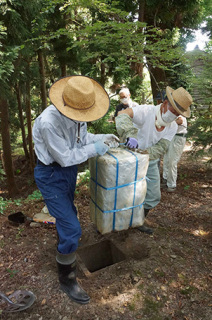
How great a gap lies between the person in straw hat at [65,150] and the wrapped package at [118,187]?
0.21 m

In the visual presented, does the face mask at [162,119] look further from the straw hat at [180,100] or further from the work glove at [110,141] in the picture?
the work glove at [110,141]

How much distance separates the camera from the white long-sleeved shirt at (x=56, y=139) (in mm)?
2131

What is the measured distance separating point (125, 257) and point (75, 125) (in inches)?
80.3

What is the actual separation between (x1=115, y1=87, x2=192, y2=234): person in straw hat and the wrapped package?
343 mm

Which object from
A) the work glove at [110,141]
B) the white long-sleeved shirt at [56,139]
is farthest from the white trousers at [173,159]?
the white long-sleeved shirt at [56,139]

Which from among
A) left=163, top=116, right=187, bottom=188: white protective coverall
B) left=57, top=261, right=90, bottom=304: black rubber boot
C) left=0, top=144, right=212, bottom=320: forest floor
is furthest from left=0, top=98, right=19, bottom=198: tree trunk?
left=57, top=261, right=90, bottom=304: black rubber boot

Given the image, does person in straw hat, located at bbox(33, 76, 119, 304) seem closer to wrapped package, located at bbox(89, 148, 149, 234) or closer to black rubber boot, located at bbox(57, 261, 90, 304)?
black rubber boot, located at bbox(57, 261, 90, 304)

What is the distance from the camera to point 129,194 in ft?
8.68

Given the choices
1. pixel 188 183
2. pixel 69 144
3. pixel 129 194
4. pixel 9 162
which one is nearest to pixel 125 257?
pixel 129 194

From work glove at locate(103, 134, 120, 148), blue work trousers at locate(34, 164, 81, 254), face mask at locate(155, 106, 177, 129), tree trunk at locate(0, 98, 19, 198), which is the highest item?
face mask at locate(155, 106, 177, 129)

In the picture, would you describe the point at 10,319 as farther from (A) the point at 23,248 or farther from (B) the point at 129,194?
(B) the point at 129,194

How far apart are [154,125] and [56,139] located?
1.74 metres

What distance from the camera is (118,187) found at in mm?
2535

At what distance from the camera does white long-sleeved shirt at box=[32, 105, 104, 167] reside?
2.13 meters
